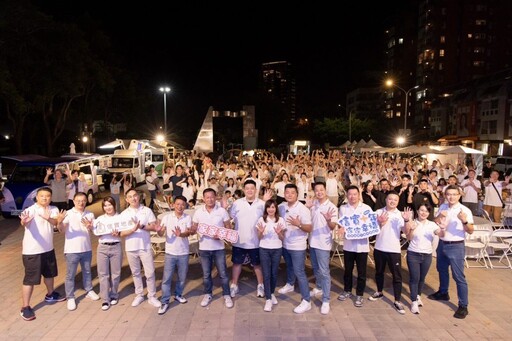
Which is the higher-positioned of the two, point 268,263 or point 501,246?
point 268,263

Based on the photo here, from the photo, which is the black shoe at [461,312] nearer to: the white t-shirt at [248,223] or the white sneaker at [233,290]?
A: the white t-shirt at [248,223]

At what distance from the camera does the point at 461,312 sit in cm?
519

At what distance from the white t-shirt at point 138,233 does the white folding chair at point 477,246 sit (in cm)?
580

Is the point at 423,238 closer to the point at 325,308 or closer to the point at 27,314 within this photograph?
the point at 325,308

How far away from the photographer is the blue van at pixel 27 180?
11.6 meters

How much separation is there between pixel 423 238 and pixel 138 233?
406cm

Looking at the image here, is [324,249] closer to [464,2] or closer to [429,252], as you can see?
[429,252]

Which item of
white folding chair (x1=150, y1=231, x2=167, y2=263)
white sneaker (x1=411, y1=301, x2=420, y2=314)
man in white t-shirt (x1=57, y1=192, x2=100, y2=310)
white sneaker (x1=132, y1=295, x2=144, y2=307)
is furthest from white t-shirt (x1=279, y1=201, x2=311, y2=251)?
white folding chair (x1=150, y1=231, x2=167, y2=263)

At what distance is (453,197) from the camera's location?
532cm

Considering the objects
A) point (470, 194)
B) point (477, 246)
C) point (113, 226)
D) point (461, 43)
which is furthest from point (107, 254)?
point (461, 43)

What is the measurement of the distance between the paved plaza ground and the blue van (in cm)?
622

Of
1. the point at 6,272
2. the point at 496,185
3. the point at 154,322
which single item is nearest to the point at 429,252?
the point at 154,322

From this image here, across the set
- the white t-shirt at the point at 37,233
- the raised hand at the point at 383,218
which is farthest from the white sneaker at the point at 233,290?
the white t-shirt at the point at 37,233

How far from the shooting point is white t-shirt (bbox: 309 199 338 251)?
5352 mm
